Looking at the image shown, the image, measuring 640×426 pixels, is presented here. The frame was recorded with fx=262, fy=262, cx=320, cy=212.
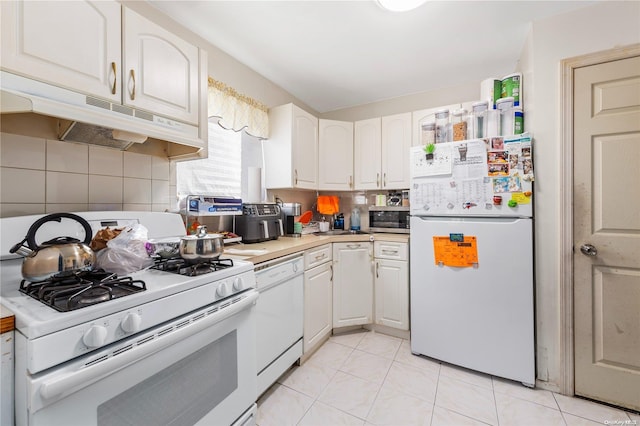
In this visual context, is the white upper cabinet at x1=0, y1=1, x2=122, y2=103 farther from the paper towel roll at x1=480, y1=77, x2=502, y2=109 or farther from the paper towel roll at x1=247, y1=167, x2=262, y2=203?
the paper towel roll at x1=480, y1=77, x2=502, y2=109

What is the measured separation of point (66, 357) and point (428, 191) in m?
1.98

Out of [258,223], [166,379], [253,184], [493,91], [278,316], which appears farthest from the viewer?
[253,184]

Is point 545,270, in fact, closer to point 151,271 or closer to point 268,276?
point 268,276

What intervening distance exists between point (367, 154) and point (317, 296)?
5.06 feet

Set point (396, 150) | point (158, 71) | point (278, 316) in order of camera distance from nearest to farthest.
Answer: point (158, 71), point (278, 316), point (396, 150)

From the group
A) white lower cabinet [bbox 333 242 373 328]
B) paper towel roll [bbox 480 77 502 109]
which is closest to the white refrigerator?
paper towel roll [bbox 480 77 502 109]

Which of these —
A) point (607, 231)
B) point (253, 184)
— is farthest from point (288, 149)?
point (607, 231)

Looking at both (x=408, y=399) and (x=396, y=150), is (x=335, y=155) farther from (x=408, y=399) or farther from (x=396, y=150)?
(x=408, y=399)

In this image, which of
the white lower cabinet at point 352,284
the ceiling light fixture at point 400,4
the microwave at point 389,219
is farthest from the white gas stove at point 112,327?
the microwave at point 389,219

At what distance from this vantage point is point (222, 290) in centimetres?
111

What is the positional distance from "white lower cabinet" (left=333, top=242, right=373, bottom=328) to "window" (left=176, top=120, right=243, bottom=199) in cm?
104

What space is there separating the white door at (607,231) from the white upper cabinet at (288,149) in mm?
1921

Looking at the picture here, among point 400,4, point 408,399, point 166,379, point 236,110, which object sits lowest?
point 408,399

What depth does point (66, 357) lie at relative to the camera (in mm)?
670
